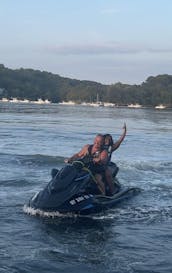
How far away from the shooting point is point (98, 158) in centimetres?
1311

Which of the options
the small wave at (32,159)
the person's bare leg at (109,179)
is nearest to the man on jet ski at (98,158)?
the person's bare leg at (109,179)

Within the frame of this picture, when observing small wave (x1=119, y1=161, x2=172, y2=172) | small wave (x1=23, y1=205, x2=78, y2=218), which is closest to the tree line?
small wave (x1=119, y1=161, x2=172, y2=172)

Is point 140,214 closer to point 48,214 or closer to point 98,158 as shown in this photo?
point 98,158

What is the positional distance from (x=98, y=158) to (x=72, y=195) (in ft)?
5.78

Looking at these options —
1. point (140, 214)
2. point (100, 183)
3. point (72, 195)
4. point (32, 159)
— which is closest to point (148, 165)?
point (32, 159)

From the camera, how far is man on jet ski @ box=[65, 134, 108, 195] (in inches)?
506

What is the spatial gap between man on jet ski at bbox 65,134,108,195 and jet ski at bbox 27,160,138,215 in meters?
0.26

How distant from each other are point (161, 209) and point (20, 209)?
302 centimetres

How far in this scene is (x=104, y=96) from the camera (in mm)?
195750

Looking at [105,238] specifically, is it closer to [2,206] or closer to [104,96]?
[2,206]

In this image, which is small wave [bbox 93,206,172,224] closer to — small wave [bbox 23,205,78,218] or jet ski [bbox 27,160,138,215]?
jet ski [bbox 27,160,138,215]

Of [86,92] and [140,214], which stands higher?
[86,92]

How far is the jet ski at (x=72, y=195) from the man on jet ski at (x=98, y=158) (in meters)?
0.26

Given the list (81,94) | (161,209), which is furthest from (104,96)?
(161,209)
